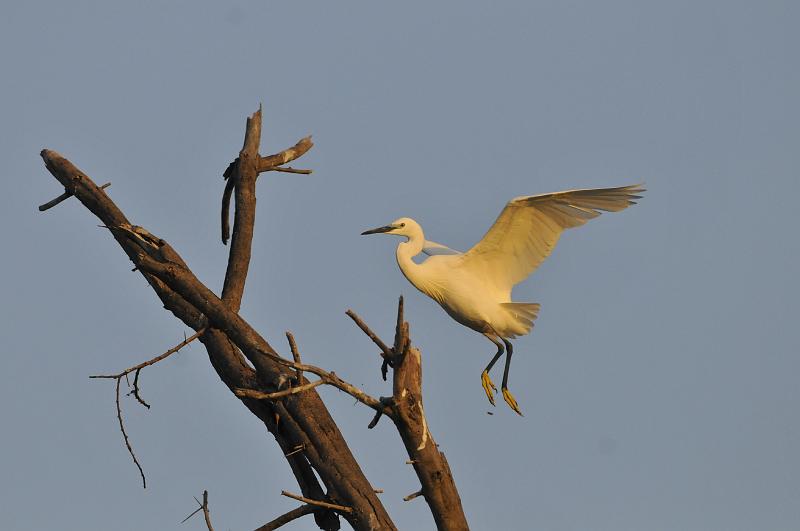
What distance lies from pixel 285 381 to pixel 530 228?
3602 mm

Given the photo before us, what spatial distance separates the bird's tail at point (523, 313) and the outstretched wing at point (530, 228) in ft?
0.93

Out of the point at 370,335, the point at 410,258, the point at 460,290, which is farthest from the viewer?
the point at 410,258

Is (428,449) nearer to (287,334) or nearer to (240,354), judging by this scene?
(287,334)

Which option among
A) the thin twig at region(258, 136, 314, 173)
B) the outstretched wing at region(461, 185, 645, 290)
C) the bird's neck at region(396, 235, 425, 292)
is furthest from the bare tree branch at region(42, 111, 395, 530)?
the outstretched wing at region(461, 185, 645, 290)

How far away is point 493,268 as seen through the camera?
1041 centimetres

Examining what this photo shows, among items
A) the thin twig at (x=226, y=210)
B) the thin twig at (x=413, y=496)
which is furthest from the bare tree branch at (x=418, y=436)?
the thin twig at (x=226, y=210)

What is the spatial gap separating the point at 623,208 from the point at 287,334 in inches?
155

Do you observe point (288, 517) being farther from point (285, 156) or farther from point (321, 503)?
point (285, 156)

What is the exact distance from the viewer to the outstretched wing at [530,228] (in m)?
9.37

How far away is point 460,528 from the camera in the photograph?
21.9ft

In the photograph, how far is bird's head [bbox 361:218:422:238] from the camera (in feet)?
34.3

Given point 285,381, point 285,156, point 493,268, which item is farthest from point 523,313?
point 285,381

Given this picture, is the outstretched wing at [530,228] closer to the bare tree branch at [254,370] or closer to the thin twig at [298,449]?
the bare tree branch at [254,370]

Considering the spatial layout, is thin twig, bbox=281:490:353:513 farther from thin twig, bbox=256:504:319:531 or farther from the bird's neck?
the bird's neck
